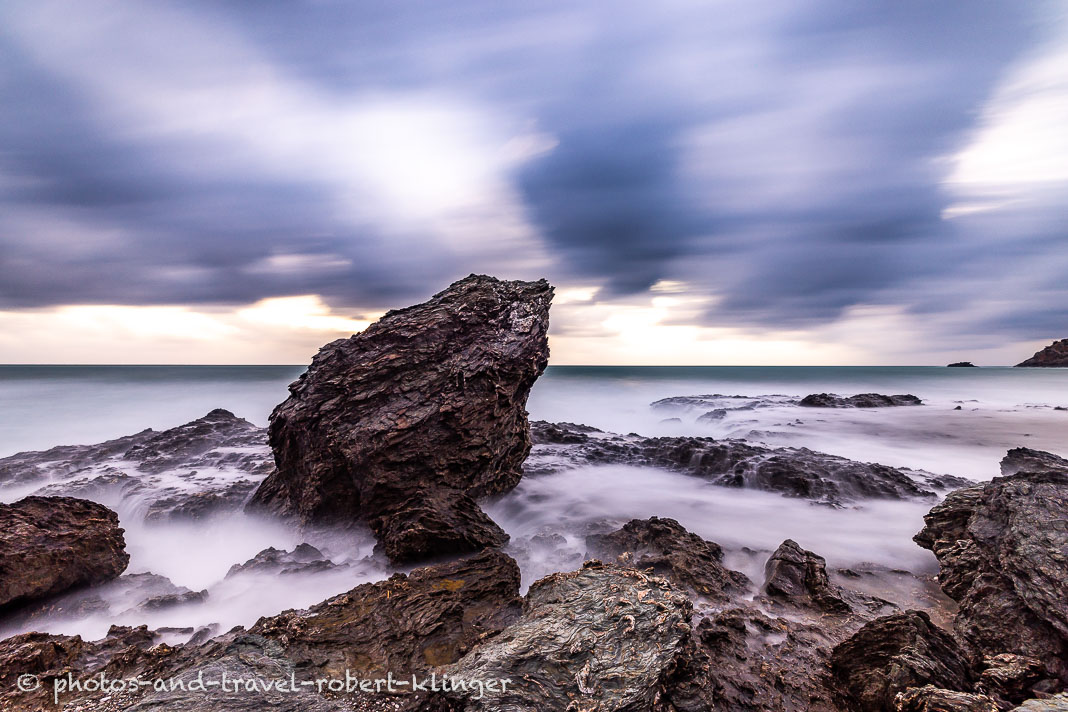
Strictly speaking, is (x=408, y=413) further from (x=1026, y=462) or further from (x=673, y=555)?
(x=1026, y=462)

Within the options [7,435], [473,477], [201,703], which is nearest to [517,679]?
[201,703]

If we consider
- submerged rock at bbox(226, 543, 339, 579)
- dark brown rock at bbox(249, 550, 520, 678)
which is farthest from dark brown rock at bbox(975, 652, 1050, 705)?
submerged rock at bbox(226, 543, 339, 579)

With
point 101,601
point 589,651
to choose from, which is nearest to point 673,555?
point 589,651

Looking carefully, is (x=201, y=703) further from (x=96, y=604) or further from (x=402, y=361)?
(x=402, y=361)

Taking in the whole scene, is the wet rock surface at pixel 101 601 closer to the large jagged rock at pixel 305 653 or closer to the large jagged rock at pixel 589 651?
the large jagged rock at pixel 305 653

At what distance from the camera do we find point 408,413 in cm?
867

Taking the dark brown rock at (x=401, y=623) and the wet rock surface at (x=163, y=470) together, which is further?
the wet rock surface at (x=163, y=470)

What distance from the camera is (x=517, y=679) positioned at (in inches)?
120

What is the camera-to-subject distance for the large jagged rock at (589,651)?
294cm

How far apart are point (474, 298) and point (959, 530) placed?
9.39m

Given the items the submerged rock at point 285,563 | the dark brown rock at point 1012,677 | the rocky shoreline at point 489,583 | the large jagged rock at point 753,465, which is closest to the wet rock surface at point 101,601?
the rocky shoreline at point 489,583

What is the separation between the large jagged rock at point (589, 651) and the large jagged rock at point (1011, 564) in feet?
10.6

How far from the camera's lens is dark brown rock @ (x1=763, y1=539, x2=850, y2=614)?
5.52 metres

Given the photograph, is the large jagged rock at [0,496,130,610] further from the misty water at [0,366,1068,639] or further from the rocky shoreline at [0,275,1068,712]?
the misty water at [0,366,1068,639]
